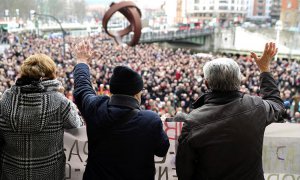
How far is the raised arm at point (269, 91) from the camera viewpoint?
1.88 m

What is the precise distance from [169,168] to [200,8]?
94.6 metres

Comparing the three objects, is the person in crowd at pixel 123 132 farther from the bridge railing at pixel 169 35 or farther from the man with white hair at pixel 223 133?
the bridge railing at pixel 169 35

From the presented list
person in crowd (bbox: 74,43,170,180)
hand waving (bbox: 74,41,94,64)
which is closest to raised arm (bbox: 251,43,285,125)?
person in crowd (bbox: 74,43,170,180)

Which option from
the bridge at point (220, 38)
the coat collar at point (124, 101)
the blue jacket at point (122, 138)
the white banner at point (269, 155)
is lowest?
the bridge at point (220, 38)

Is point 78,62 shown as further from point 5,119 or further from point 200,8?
point 200,8

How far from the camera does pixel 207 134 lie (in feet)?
5.76

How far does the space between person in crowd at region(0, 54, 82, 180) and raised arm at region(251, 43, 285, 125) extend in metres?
1.00

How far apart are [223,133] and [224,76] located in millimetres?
259

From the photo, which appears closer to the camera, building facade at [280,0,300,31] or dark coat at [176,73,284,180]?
dark coat at [176,73,284,180]

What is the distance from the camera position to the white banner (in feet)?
8.32

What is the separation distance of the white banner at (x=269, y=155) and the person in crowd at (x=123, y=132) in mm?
592

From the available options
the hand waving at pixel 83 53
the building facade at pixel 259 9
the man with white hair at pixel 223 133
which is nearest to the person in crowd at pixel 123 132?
the man with white hair at pixel 223 133

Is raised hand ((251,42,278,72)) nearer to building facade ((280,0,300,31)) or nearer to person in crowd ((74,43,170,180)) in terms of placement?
person in crowd ((74,43,170,180))

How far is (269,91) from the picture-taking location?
6.56ft
